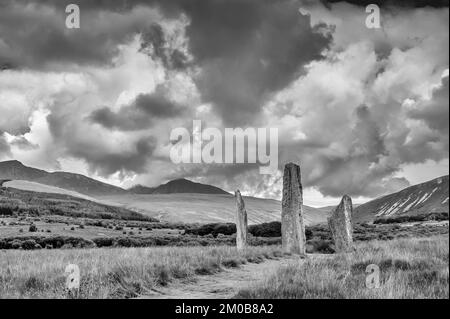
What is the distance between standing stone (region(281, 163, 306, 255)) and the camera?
964 inches

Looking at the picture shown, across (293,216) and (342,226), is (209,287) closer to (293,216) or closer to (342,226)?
(293,216)

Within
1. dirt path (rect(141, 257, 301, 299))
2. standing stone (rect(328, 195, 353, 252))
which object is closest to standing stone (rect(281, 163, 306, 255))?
standing stone (rect(328, 195, 353, 252))

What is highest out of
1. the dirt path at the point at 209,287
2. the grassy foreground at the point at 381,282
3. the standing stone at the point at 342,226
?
the standing stone at the point at 342,226

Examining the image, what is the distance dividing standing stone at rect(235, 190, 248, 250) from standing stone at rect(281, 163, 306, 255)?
Answer: 240 cm

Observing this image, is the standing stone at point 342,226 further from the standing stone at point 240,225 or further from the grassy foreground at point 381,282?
the grassy foreground at point 381,282

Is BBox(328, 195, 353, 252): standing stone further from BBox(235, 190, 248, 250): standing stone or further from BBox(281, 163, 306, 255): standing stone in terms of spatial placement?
BBox(235, 190, 248, 250): standing stone

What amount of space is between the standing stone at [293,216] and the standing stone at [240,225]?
2.40m

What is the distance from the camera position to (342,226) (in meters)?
24.2

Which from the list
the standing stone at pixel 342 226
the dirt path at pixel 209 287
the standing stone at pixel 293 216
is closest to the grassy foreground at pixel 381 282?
the dirt path at pixel 209 287

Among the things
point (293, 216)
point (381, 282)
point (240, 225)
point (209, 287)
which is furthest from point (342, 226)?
point (381, 282)

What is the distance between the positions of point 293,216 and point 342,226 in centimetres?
261

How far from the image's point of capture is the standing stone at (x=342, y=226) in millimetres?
23578
